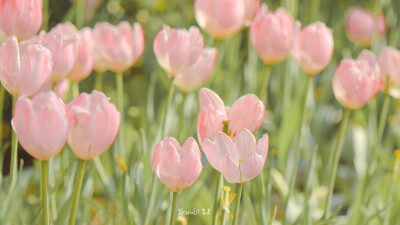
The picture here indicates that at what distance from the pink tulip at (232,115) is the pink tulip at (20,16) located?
0.83 ft

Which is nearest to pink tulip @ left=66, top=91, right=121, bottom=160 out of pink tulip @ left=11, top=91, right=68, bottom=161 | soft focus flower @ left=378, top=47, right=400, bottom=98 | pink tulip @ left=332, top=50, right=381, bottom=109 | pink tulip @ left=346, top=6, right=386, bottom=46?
pink tulip @ left=11, top=91, right=68, bottom=161

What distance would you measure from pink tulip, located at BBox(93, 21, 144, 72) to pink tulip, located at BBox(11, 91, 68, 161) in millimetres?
413

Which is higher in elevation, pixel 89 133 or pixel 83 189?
pixel 89 133

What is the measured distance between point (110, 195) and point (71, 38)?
0.27 meters

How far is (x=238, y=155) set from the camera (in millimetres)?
581

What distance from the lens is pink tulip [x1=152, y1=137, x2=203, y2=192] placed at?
1.88 ft

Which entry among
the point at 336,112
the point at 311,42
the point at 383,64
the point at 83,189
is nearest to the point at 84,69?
the point at 83,189

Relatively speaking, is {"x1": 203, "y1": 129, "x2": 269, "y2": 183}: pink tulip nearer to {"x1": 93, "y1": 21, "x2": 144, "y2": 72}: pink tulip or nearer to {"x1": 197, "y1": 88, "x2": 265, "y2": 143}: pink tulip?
{"x1": 197, "y1": 88, "x2": 265, "y2": 143}: pink tulip

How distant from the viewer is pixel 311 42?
880 mm

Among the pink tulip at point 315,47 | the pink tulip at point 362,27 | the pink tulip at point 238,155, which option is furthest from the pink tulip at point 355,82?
the pink tulip at point 362,27

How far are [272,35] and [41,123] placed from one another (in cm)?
48

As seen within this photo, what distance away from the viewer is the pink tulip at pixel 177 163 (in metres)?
0.57

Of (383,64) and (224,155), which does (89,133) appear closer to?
(224,155)

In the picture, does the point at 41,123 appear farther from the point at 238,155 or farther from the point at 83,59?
the point at 83,59
